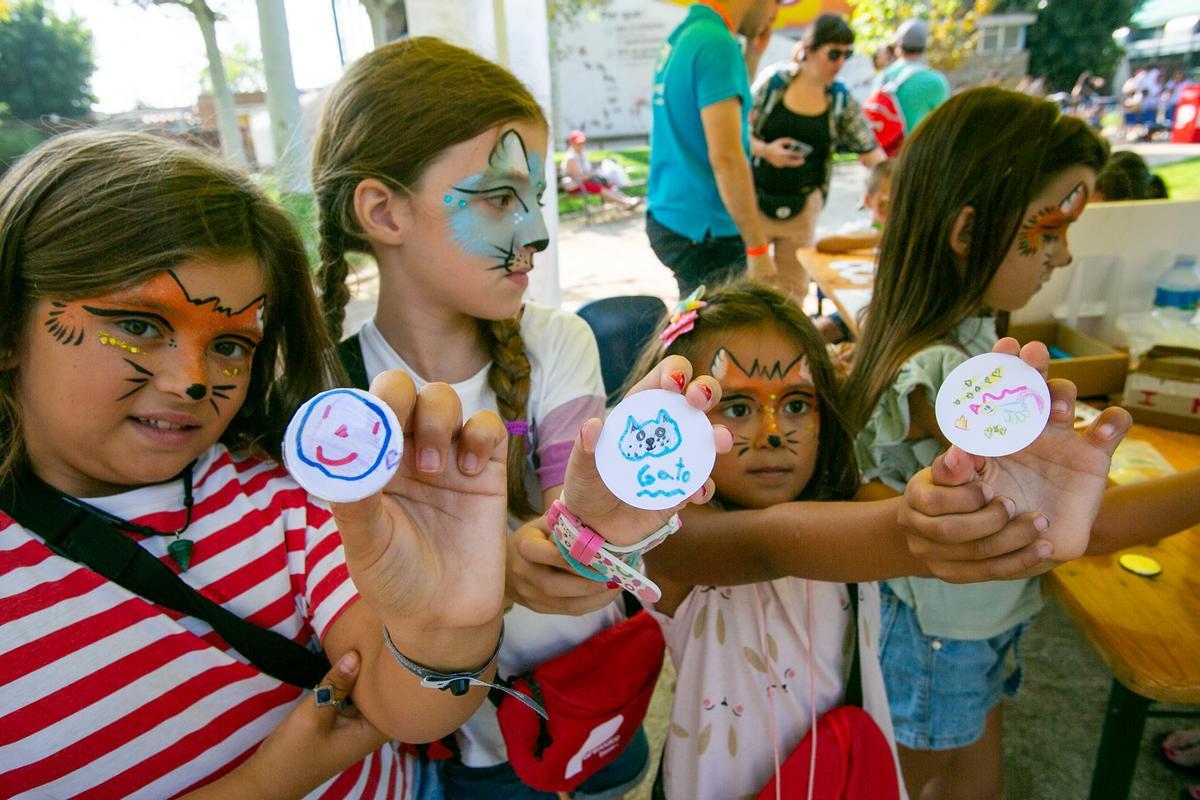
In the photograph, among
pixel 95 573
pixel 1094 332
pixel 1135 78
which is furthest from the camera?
pixel 1135 78

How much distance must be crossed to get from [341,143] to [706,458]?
0.98 m

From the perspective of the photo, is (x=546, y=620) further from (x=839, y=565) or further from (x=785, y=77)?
(x=785, y=77)

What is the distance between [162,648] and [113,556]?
→ 0.14m

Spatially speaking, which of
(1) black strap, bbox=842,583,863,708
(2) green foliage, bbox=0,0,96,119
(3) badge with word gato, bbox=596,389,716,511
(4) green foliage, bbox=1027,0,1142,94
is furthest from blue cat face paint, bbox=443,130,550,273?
(4) green foliage, bbox=1027,0,1142,94

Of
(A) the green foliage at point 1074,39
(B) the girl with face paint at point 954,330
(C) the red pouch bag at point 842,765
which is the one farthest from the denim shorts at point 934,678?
(A) the green foliage at point 1074,39

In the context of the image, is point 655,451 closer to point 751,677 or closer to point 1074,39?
point 751,677

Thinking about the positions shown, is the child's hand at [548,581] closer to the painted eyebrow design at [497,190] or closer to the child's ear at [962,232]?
the painted eyebrow design at [497,190]

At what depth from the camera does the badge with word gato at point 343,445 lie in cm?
62

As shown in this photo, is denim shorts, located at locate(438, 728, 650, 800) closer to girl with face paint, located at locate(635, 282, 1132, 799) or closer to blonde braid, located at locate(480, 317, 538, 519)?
girl with face paint, located at locate(635, 282, 1132, 799)

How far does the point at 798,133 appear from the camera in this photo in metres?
3.92

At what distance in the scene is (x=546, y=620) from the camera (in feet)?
4.09

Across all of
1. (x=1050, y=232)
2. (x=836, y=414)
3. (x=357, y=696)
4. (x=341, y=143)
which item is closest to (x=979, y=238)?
(x=1050, y=232)

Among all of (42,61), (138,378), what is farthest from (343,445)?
(42,61)

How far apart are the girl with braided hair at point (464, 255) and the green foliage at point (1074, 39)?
22.8 metres
